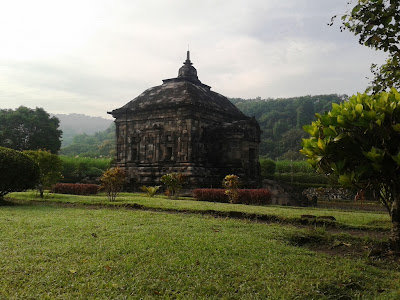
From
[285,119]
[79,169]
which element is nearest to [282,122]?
[285,119]

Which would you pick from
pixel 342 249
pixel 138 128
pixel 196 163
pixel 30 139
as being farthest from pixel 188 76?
pixel 342 249

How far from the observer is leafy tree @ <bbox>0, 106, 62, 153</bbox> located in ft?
123

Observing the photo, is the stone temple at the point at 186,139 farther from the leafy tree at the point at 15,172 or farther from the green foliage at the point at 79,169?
the leafy tree at the point at 15,172

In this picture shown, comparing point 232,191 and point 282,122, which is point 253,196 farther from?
point 282,122

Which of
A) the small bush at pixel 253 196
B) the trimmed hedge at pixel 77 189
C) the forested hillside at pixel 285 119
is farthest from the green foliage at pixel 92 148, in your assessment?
the small bush at pixel 253 196

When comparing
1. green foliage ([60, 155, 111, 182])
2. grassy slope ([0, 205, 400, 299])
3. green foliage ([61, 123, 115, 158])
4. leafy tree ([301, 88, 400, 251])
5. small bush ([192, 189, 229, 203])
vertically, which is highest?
green foliage ([61, 123, 115, 158])

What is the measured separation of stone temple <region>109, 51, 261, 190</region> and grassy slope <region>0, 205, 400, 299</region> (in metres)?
15.5

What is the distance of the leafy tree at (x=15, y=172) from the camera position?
39.1ft

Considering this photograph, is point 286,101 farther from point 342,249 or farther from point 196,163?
point 342,249

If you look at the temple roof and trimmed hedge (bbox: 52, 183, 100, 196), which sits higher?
the temple roof

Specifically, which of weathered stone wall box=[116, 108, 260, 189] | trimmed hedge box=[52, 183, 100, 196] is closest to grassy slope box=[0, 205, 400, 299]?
trimmed hedge box=[52, 183, 100, 196]

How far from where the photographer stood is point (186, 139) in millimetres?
23812

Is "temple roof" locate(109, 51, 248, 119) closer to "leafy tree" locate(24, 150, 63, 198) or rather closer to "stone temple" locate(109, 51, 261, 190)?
"stone temple" locate(109, 51, 261, 190)

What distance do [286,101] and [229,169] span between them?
5507cm
